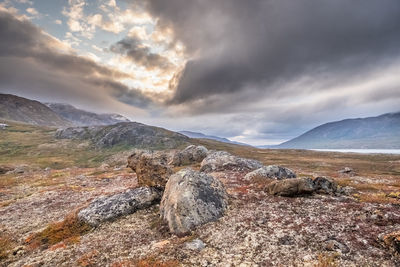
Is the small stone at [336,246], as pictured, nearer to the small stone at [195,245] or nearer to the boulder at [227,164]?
the small stone at [195,245]

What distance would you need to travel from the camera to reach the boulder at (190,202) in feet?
61.8

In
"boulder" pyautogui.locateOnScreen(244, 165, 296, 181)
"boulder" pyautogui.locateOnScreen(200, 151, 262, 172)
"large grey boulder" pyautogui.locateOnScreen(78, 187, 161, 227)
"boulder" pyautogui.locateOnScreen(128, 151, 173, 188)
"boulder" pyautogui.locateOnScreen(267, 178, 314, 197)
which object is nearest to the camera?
"large grey boulder" pyautogui.locateOnScreen(78, 187, 161, 227)

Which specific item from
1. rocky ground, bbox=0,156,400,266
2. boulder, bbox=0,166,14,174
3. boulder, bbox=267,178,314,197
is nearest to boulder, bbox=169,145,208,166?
rocky ground, bbox=0,156,400,266

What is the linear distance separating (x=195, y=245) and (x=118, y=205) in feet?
43.7

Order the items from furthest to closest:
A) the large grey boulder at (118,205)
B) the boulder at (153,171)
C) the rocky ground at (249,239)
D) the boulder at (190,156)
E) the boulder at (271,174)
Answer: the boulder at (190,156)
the boulder at (271,174)
the boulder at (153,171)
the large grey boulder at (118,205)
the rocky ground at (249,239)

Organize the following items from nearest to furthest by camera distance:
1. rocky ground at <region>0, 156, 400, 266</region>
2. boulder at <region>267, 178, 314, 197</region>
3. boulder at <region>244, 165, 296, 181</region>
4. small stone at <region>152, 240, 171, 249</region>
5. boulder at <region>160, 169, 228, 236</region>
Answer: rocky ground at <region>0, 156, 400, 266</region>
small stone at <region>152, 240, 171, 249</region>
boulder at <region>160, 169, 228, 236</region>
boulder at <region>267, 178, 314, 197</region>
boulder at <region>244, 165, 296, 181</region>

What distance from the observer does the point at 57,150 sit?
585 ft

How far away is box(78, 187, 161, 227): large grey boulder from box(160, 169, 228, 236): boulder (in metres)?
4.48

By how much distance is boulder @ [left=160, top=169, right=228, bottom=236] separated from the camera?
742 inches

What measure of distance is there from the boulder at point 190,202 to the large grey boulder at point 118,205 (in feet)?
14.7

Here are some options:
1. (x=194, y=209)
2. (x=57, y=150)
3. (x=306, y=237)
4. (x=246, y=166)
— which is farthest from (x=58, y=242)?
(x=57, y=150)

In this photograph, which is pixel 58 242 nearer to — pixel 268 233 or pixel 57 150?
pixel 268 233

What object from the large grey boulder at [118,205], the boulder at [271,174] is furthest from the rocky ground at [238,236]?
the boulder at [271,174]

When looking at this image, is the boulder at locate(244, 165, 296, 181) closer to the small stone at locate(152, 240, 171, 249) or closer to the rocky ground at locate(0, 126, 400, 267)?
the rocky ground at locate(0, 126, 400, 267)
